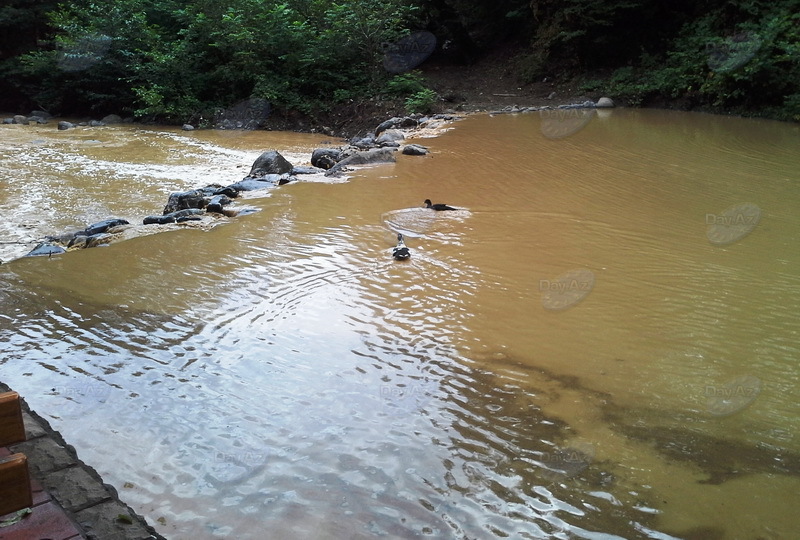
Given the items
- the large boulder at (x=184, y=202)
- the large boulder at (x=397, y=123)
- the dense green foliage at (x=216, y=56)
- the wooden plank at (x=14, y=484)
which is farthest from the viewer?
the dense green foliage at (x=216, y=56)

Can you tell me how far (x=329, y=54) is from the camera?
19.7 m

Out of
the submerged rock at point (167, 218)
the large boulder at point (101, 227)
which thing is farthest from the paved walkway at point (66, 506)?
the submerged rock at point (167, 218)

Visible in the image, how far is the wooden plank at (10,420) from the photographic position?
2.05 m

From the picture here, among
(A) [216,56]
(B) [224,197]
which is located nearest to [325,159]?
(B) [224,197]

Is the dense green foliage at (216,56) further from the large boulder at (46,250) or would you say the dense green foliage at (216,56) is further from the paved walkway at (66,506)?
the paved walkway at (66,506)

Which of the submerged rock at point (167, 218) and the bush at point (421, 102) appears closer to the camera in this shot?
the submerged rock at point (167, 218)

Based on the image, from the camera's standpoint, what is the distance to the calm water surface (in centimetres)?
290

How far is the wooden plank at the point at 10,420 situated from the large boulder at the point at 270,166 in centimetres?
860

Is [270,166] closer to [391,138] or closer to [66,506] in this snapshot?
[391,138]

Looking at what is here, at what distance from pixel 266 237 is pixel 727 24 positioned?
17180mm

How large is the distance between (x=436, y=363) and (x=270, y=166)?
7244 millimetres

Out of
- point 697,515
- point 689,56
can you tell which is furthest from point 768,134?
point 697,515

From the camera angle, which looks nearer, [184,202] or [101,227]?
→ [101,227]

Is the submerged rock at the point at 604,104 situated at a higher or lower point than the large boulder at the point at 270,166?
higher
